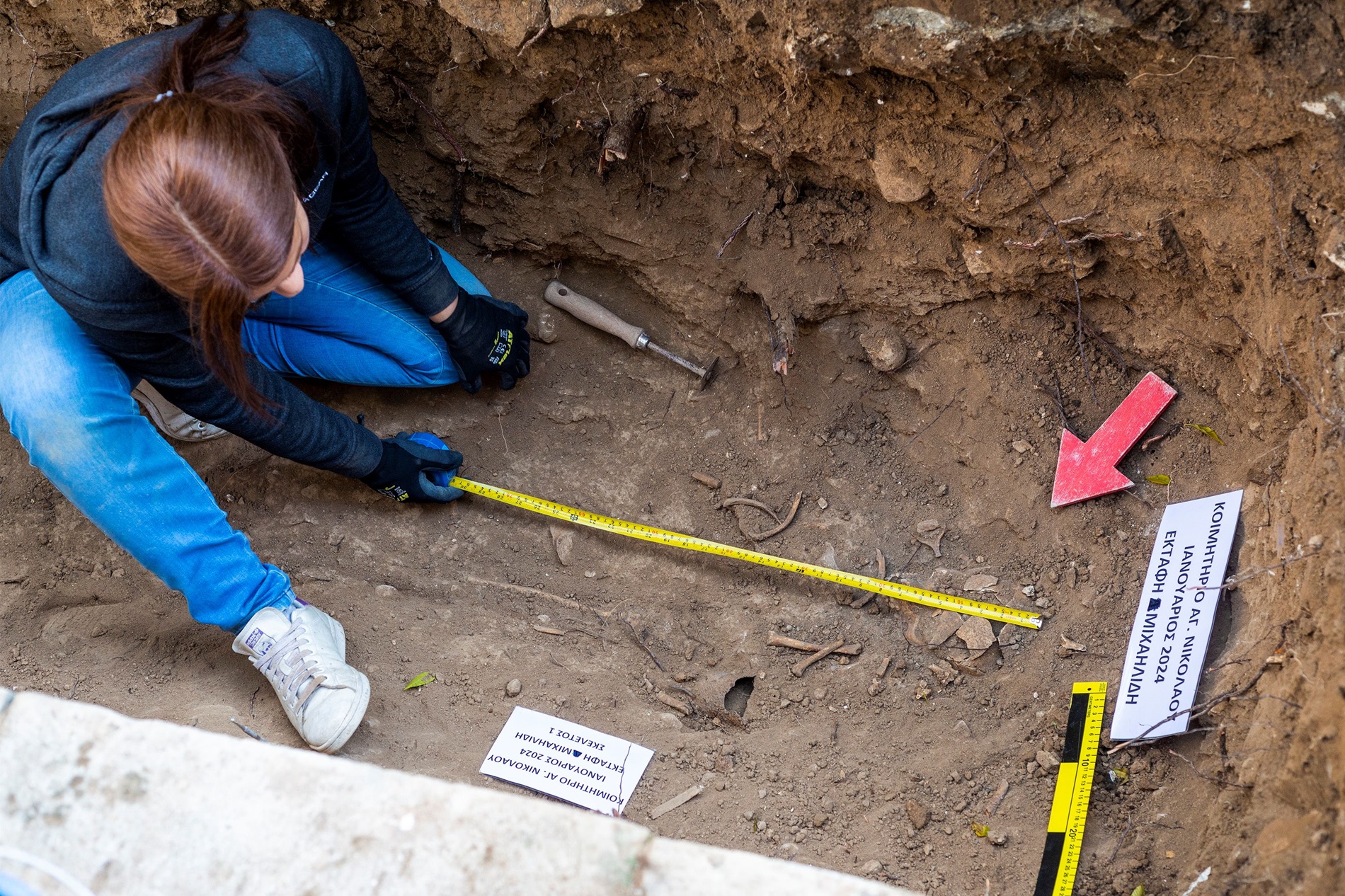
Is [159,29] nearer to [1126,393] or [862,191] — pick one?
[862,191]

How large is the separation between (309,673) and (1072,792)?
72.3 inches

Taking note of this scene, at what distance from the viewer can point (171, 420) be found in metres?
2.96

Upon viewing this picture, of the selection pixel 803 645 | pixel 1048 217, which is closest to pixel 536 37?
pixel 1048 217

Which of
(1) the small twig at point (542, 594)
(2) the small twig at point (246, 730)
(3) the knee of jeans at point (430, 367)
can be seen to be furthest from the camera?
(3) the knee of jeans at point (430, 367)

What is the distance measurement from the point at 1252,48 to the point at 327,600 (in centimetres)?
265

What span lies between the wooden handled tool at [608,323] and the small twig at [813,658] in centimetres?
101

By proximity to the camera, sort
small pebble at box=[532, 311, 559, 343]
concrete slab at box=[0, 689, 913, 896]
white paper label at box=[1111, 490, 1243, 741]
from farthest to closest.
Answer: small pebble at box=[532, 311, 559, 343]
white paper label at box=[1111, 490, 1243, 741]
concrete slab at box=[0, 689, 913, 896]

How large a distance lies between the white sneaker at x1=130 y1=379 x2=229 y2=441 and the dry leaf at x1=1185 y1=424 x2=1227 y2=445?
9.56 ft

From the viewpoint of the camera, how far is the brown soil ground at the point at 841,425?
6.40 feet

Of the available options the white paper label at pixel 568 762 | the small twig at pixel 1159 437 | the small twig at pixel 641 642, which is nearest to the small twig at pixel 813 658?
the small twig at pixel 641 642

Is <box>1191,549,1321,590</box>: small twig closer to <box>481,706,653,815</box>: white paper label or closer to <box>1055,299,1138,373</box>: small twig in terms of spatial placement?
<box>1055,299,1138,373</box>: small twig

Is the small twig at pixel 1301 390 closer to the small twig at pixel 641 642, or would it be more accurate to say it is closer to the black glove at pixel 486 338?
the small twig at pixel 641 642

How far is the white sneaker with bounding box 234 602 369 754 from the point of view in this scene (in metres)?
2.24

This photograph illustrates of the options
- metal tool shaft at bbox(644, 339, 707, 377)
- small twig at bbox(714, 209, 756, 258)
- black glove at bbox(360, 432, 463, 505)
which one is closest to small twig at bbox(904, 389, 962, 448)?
metal tool shaft at bbox(644, 339, 707, 377)
